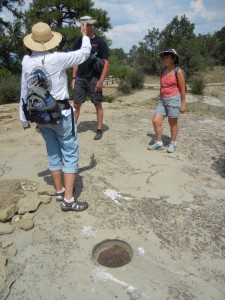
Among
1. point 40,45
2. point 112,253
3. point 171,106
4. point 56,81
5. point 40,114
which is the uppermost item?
point 40,45

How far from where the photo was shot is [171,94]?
4.65 meters

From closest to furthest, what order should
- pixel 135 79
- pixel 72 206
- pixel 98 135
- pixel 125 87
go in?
pixel 72 206
pixel 98 135
pixel 125 87
pixel 135 79

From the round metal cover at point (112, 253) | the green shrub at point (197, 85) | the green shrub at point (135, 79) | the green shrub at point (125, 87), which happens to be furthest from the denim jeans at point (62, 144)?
the green shrub at point (135, 79)

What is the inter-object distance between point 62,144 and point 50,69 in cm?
71

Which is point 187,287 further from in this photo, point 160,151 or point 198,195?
point 160,151

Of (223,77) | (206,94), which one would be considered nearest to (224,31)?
(223,77)

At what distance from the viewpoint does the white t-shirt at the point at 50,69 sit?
9.26 ft

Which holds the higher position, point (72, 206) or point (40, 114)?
point (40, 114)

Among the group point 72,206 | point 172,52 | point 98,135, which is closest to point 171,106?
point 172,52

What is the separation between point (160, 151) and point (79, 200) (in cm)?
177

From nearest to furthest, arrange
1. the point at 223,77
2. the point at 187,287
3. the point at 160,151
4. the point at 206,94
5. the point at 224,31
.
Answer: the point at 187,287, the point at 160,151, the point at 206,94, the point at 223,77, the point at 224,31

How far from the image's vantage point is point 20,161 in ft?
14.8

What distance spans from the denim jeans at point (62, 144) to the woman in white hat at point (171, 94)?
1.91 m

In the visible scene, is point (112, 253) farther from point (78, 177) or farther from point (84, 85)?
point (84, 85)
